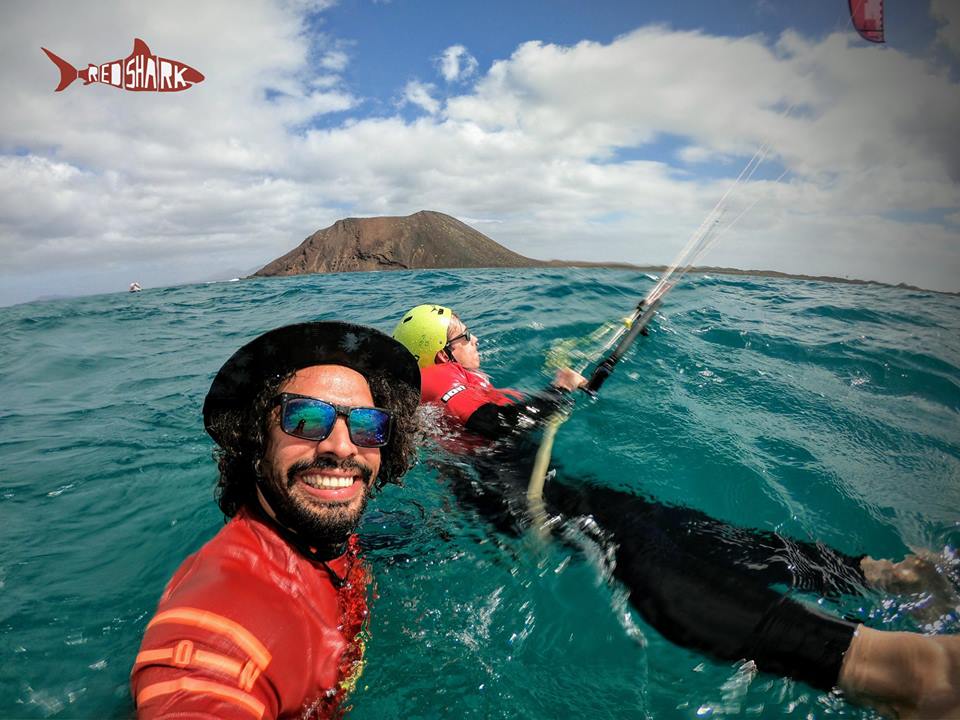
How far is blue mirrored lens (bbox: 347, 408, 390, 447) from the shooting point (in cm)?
266

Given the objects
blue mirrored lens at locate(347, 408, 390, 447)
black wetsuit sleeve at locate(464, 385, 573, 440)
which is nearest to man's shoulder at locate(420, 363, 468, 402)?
black wetsuit sleeve at locate(464, 385, 573, 440)

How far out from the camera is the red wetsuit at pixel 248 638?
5.32 ft

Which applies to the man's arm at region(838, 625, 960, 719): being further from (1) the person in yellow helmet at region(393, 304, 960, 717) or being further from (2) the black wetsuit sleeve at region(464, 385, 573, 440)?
(2) the black wetsuit sleeve at region(464, 385, 573, 440)

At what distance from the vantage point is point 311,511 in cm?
236

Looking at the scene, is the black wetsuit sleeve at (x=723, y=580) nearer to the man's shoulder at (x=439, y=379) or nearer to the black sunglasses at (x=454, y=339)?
the man's shoulder at (x=439, y=379)

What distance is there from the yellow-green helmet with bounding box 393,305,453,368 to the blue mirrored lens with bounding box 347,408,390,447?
10.5 ft

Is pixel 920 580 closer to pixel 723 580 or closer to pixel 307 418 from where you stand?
pixel 723 580

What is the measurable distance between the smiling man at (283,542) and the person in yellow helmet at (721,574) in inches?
65.0

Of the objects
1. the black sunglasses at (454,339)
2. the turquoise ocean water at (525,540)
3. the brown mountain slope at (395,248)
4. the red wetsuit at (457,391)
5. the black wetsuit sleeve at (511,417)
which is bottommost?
the turquoise ocean water at (525,540)

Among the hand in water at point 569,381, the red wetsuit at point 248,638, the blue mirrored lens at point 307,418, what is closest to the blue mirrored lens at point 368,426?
the blue mirrored lens at point 307,418

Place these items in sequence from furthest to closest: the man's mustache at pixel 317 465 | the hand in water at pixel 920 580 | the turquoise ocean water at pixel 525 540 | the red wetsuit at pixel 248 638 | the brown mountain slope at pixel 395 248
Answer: the brown mountain slope at pixel 395 248 → the hand in water at pixel 920 580 → the turquoise ocean water at pixel 525 540 → the man's mustache at pixel 317 465 → the red wetsuit at pixel 248 638

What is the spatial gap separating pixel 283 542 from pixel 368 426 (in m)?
0.74

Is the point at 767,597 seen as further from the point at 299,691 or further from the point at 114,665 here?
the point at 114,665

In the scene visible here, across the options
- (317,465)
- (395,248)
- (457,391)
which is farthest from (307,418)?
(395,248)
